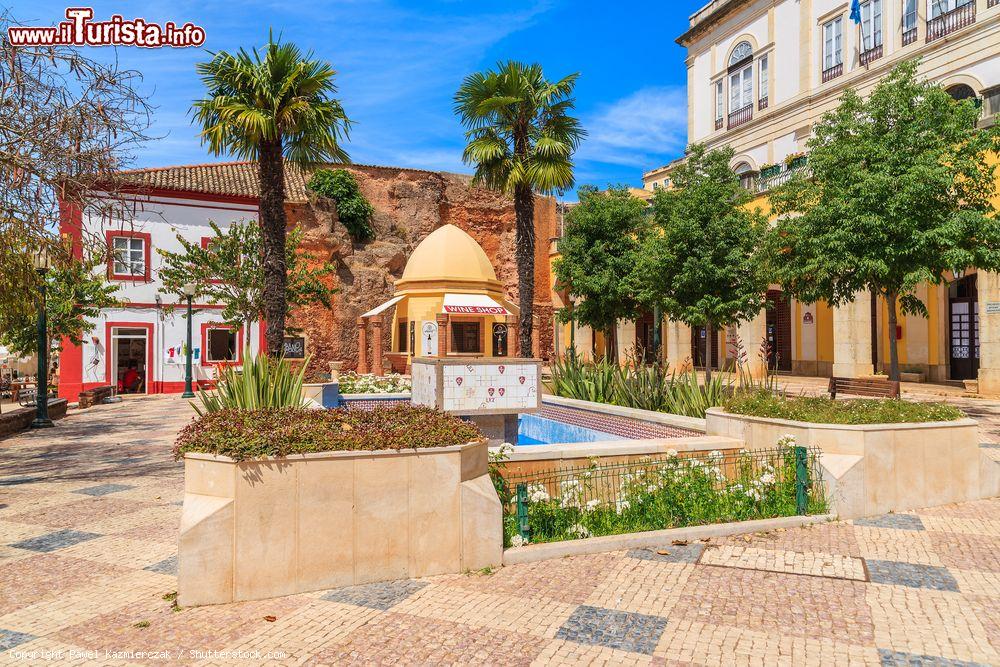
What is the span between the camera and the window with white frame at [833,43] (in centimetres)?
2630

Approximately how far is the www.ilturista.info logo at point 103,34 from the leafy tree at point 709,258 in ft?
36.4

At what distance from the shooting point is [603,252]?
23.3 m

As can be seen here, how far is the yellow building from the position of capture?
2134 cm

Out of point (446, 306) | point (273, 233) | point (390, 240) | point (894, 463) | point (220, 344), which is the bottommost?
point (894, 463)

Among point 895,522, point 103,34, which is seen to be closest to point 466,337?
point 103,34

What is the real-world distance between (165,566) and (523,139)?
14112mm

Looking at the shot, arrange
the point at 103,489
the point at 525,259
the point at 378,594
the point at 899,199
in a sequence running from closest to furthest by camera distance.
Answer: the point at 378,594 < the point at 103,489 < the point at 899,199 < the point at 525,259

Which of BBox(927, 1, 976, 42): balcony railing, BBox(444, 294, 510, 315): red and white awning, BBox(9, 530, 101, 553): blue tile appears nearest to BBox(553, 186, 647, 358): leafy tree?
BBox(444, 294, 510, 315): red and white awning

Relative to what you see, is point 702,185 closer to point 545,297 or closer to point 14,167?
point 14,167

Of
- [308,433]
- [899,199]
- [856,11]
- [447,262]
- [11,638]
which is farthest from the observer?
[447,262]

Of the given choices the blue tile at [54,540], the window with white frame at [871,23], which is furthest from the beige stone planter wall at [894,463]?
the window with white frame at [871,23]

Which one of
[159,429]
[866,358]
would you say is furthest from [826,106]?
[159,429]

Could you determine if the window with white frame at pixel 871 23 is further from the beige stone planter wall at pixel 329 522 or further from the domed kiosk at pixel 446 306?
the beige stone planter wall at pixel 329 522

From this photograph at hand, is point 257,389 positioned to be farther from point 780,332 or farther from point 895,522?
point 780,332
